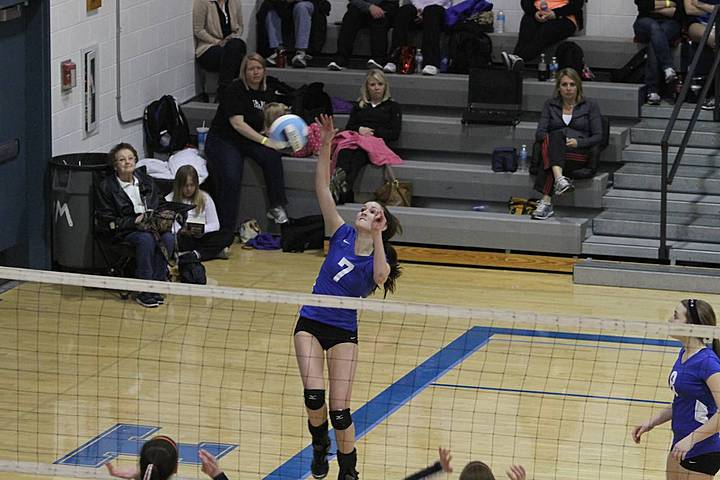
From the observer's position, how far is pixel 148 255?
12.8 metres

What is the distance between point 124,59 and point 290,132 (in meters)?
5.97

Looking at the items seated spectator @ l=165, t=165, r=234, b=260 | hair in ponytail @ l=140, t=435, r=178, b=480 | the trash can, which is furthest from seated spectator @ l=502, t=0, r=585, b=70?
hair in ponytail @ l=140, t=435, r=178, b=480

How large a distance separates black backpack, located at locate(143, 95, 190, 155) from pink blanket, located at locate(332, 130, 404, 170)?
1.92 m

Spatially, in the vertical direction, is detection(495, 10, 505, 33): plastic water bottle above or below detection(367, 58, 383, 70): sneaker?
above

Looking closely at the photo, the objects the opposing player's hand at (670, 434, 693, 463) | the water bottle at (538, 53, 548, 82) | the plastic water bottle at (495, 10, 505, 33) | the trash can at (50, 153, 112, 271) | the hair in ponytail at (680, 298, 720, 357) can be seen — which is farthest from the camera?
the plastic water bottle at (495, 10, 505, 33)

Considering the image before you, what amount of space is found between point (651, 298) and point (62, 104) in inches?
242

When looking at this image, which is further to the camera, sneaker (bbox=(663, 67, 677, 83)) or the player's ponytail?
sneaker (bbox=(663, 67, 677, 83))

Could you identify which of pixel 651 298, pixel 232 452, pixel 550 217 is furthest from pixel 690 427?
pixel 550 217

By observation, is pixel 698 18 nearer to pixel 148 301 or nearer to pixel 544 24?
pixel 544 24

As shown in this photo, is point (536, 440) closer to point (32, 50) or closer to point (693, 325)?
point (693, 325)

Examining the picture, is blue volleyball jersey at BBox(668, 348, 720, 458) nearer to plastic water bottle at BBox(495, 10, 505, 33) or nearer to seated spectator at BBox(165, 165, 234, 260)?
seated spectator at BBox(165, 165, 234, 260)

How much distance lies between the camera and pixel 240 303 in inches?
513

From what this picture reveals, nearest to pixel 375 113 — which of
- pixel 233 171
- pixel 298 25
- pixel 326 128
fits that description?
pixel 233 171

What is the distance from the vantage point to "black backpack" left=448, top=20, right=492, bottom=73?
16.6 meters
